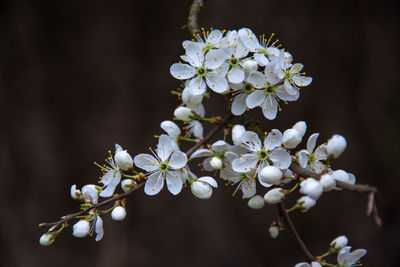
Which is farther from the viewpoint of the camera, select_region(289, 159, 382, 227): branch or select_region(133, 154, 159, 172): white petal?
select_region(133, 154, 159, 172): white petal

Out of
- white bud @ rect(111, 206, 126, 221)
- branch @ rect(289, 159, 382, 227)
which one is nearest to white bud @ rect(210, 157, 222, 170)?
branch @ rect(289, 159, 382, 227)

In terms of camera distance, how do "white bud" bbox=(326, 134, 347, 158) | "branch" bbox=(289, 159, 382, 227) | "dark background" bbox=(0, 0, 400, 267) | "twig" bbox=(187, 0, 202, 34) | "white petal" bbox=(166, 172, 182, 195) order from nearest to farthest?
"branch" bbox=(289, 159, 382, 227), "white bud" bbox=(326, 134, 347, 158), "white petal" bbox=(166, 172, 182, 195), "twig" bbox=(187, 0, 202, 34), "dark background" bbox=(0, 0, 400, 267)

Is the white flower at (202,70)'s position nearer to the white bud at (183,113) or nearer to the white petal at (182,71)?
the white petal at (182,71)

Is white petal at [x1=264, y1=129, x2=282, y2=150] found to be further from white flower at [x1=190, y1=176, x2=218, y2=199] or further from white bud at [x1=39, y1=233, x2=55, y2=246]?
Result: white bud at [x1=39, y1=233, x2=55, y2=246]

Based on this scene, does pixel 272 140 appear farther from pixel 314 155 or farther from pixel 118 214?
pixel 118 214

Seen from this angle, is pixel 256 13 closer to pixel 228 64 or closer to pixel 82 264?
pixel 228 64

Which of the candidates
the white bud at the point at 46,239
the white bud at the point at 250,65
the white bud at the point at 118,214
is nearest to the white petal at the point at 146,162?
the white bud at the point at 118,214

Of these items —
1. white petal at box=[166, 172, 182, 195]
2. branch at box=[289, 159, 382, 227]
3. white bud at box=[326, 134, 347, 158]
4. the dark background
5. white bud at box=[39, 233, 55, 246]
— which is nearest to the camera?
branch at box=[289, 159, 382, 227]
